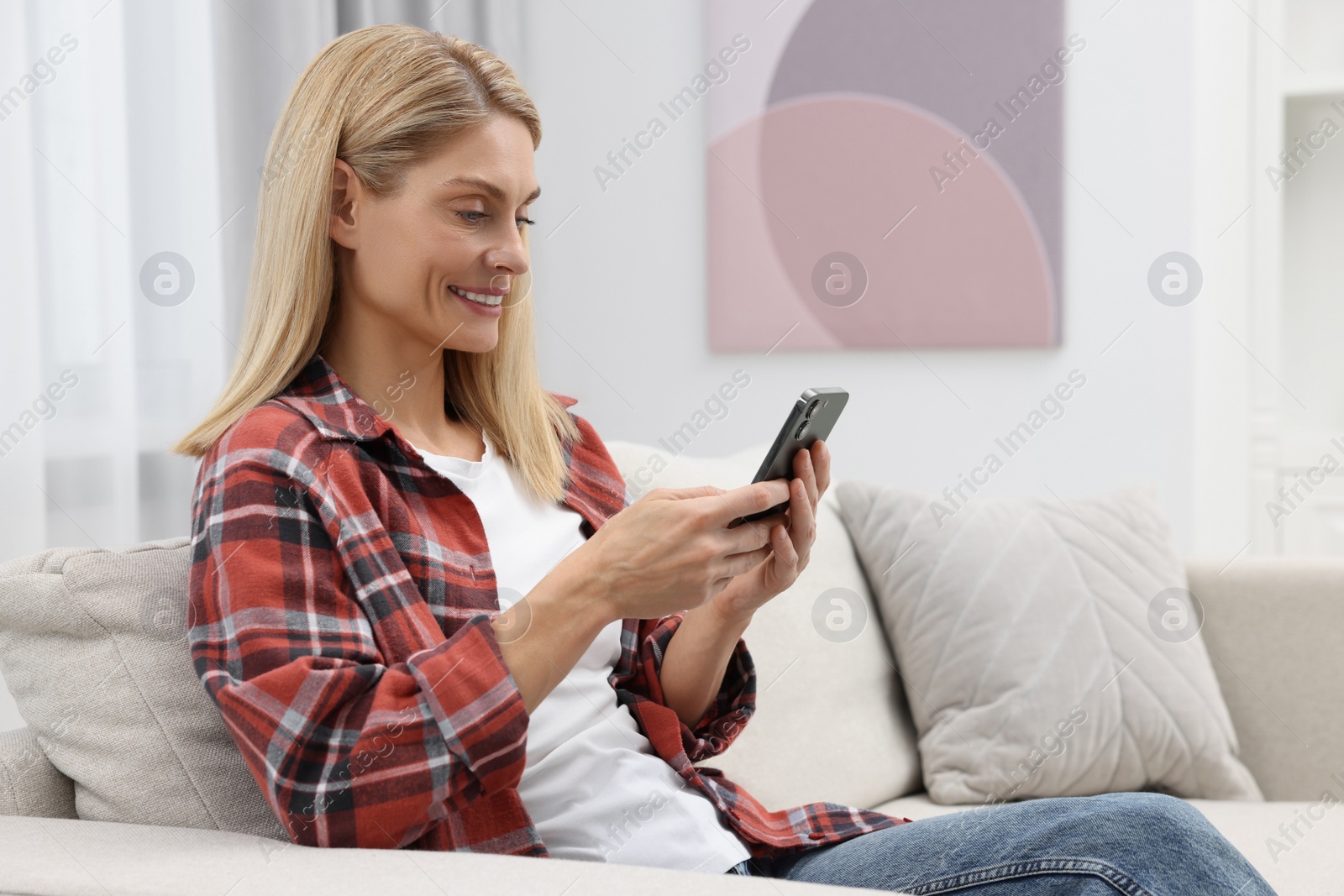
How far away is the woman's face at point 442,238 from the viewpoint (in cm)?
100

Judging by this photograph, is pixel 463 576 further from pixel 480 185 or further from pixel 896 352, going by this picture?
pixel 896 352

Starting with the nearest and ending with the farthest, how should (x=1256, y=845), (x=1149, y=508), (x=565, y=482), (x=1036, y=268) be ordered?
(x=565, y=482)
(x=1256, y=845)
(x=1149, y=508)
(x=1036, y=268)

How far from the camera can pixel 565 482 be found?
3.82ft

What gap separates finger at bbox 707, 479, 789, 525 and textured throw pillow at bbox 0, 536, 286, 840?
440mm

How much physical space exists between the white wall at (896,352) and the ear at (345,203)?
1614mm

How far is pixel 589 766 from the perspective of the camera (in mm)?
974

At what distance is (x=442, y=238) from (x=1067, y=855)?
2.32 feet

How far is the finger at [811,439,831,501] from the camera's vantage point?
97 centimetres

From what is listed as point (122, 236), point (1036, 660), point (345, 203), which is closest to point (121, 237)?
point (122, 236)

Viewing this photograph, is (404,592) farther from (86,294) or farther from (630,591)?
(86,294)

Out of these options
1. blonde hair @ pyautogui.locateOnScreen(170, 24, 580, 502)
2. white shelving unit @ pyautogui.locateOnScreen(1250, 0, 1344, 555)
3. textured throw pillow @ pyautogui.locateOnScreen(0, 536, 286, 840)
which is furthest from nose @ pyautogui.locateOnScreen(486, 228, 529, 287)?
white shelving unit @ pyautogui.locateOnScreen(1250, 0, 1344, 555)

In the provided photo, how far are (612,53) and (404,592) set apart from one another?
2020 mm

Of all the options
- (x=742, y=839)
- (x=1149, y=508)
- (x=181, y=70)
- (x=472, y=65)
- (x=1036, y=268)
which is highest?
(x=181, y=70)

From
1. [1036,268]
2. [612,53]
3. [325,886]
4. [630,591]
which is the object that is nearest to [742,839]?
[630,591]
